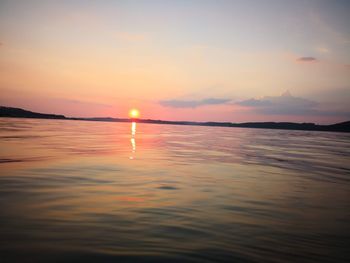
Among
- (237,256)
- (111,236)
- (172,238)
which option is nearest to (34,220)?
(111,236)

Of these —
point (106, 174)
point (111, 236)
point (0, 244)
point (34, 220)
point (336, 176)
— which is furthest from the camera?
point (336, 176)

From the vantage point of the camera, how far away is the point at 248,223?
608 cm

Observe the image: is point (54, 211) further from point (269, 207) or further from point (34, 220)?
point (269, 207)

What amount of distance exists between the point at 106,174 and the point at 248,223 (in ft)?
23.1

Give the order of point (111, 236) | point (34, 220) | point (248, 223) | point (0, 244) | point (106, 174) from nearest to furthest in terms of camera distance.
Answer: point (0, 244)
point (111, 236)
point (34, 220)
point (248, 223)
point (106, 174)

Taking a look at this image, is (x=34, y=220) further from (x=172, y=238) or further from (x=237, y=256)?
(x=237, y=256)

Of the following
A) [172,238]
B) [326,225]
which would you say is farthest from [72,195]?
[326,225]

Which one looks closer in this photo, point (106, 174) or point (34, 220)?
point (34, 220)

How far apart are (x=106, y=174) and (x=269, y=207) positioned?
6.94 m

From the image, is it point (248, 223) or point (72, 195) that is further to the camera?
point (72, 195)

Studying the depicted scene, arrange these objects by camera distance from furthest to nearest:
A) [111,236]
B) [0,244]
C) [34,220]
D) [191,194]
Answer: [191,194], [34,220], [111,236], [0,244]

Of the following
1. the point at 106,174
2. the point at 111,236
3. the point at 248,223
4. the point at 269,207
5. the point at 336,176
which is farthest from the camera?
the point at 336,176

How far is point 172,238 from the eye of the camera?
16.3ft

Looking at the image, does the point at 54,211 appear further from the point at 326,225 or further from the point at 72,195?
the point at 326,225
